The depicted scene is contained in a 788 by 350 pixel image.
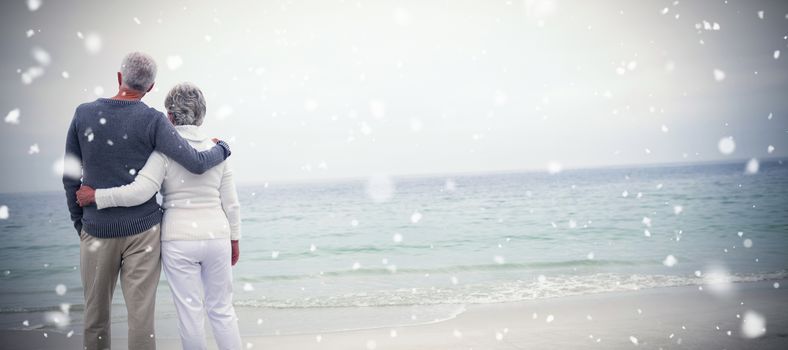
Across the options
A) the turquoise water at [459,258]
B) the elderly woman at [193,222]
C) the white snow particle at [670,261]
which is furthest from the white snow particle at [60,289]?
the white snow particle at [670,261]

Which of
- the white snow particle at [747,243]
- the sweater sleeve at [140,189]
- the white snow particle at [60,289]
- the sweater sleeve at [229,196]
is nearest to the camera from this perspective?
the sweater sleeve at [140,189]

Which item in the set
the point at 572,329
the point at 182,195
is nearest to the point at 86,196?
the point at 182,195

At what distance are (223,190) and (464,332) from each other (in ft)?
10.2

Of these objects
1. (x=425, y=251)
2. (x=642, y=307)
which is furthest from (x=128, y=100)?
(x=425, y=251)

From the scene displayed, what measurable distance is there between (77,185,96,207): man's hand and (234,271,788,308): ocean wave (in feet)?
16.0

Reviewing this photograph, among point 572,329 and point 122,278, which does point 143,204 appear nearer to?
point 122,278

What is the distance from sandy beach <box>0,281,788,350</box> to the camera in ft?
Result: 15.4

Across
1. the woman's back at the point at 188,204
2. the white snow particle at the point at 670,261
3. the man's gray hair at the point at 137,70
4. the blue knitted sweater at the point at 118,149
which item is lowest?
the white snow particle at the point at 670,261

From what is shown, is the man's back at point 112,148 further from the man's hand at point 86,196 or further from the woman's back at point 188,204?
the woman's back at point 188,204

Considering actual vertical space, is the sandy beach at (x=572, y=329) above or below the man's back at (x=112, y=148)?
below

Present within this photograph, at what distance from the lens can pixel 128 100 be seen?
2811 mm

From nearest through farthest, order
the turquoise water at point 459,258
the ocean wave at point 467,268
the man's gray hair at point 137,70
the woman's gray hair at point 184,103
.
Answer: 1. the man's gray hair at point 137,70
2. the woman's gray hair at point 184,103
3. the turquoise water at point 459,258
4. the ocean wave at point 467,268

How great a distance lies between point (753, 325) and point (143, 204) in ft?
17.2

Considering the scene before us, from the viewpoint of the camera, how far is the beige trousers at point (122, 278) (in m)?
2.77
